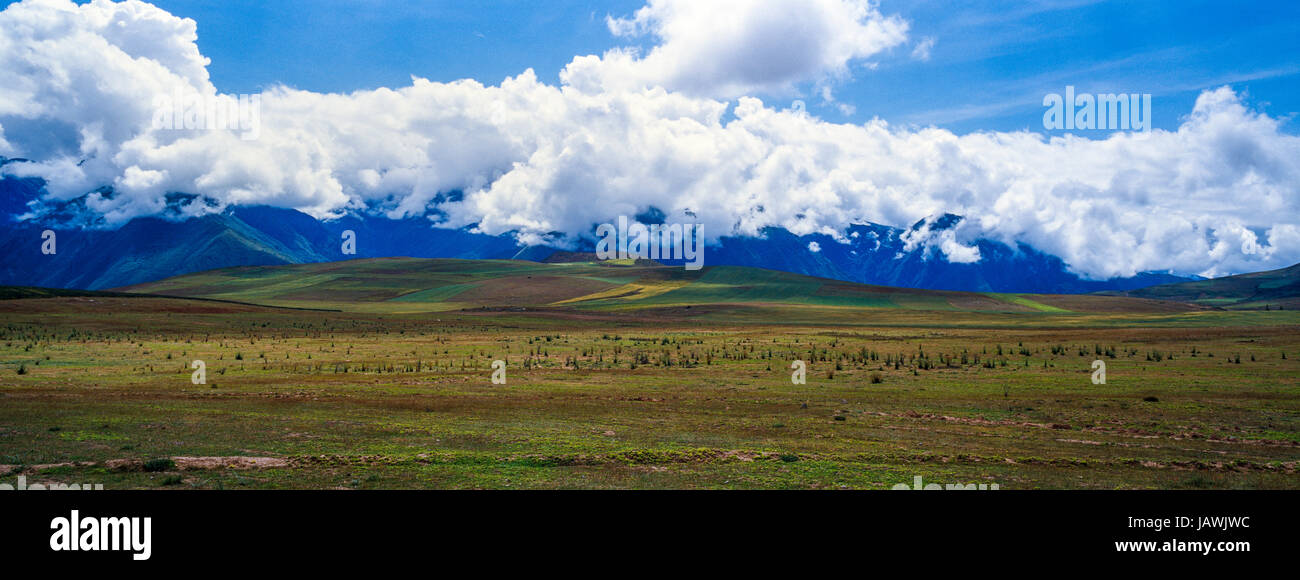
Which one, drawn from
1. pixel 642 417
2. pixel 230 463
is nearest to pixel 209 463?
pixel 230 463

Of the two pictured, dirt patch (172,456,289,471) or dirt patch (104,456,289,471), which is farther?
dirt patch (172,456,289,471)

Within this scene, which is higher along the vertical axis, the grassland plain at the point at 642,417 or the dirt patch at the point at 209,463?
the dirt patch at the point at 209,463

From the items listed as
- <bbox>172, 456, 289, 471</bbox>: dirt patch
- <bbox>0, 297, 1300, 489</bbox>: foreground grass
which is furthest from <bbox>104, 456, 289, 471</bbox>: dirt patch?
<bbox>0, 297, 1300, 489</bbox>: foreground grass

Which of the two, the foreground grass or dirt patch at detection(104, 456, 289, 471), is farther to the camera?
the foreground grass

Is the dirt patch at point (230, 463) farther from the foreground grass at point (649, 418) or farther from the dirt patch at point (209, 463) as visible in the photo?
the foreground grass at point (649, 418)

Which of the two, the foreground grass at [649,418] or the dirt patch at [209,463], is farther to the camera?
the foreground grass at [649,418]

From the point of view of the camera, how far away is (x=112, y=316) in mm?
84250

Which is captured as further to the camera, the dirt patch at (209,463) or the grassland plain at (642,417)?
the grassland plain at (642,417)

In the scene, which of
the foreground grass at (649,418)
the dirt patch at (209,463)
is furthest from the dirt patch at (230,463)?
the foreground grass at (649,418)

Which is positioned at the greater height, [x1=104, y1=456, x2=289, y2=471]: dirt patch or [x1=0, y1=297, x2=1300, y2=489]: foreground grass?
[x1=104, y1=456, x2=289, y2=471]: dirt patch

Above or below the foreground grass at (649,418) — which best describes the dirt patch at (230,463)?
above

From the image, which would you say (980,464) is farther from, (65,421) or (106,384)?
(106,384)

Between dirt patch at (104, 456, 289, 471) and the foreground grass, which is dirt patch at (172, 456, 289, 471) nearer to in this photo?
dirt patch at (104, 456, 289, 471)
